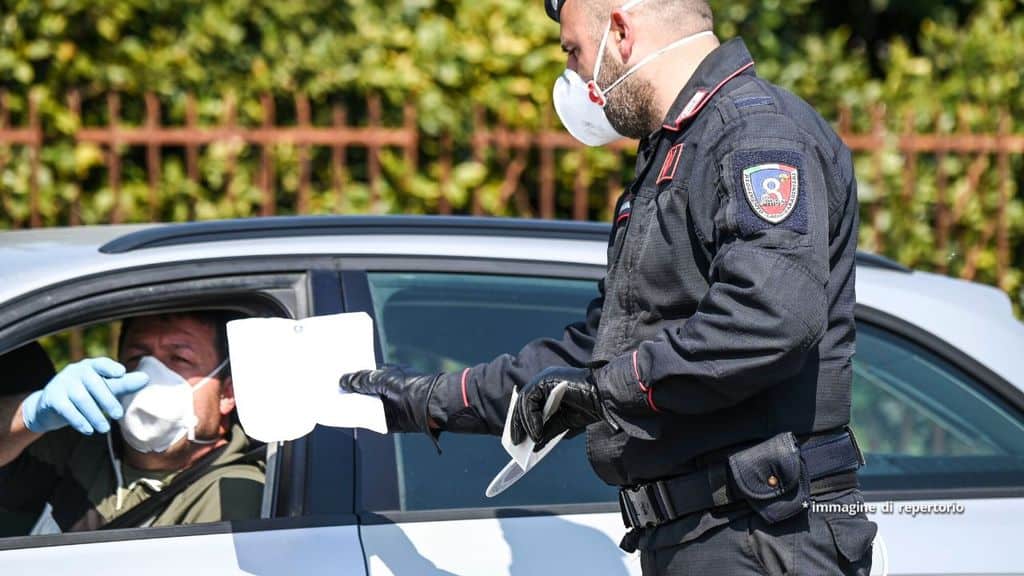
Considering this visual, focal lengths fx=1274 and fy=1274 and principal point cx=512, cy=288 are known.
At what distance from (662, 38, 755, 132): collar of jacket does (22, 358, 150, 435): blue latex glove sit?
1067 millimetres

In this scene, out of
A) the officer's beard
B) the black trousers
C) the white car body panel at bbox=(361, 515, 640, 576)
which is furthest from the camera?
the white car body panel at bbox=(361, 515, 640, 576)

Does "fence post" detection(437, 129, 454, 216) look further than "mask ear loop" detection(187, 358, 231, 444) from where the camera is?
Yes

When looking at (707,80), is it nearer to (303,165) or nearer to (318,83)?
(303,165)

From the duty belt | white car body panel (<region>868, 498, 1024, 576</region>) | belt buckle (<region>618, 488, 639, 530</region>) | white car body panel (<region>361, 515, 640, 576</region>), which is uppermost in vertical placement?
the duty belt

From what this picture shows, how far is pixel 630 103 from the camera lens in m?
2.07

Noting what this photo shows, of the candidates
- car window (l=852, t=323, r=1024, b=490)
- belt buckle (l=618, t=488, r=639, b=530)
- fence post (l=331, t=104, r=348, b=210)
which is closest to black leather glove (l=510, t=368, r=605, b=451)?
belt buckle (l=618, t=488, r=639, b=530)

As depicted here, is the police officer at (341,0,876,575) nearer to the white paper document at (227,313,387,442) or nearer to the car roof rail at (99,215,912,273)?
the white paper document at (227,313,387,442)

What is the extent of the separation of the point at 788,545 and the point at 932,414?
0.81 m

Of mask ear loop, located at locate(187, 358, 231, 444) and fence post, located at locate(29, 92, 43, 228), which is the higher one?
fence post, located at locate(29, 92, 43, 228)

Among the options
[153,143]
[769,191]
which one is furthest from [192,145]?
[769,191]

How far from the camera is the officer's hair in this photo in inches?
79.5

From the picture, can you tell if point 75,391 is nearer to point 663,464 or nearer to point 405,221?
point 405,221

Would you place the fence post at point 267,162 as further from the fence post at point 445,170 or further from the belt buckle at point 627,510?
the belt buckle at point 627,510

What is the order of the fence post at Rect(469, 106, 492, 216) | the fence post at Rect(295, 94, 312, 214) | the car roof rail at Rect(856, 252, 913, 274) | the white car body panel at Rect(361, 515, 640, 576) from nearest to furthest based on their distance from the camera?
the white car body panel at Rect(361, 515, 640, 576) < the car roof rail at Rect(856, 252, 913, 274) < the fence post at Rect(295, 94, 312, 214) < the fence post at Rect(469, 106, 492, 216)
